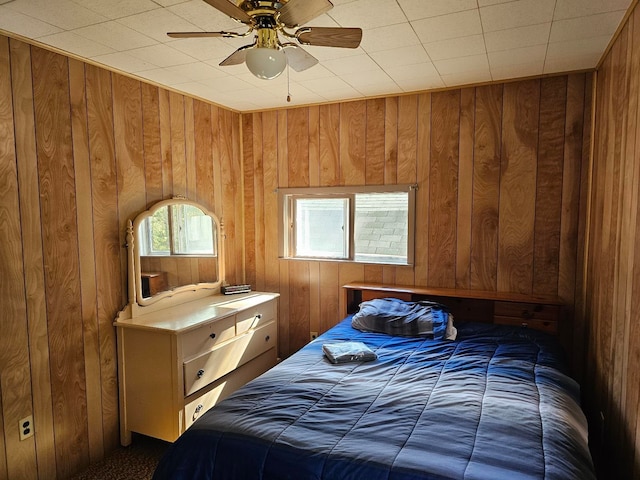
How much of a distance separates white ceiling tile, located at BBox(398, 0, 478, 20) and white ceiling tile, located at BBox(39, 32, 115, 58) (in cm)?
164

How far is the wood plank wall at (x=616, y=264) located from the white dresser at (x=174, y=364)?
90.8 inches

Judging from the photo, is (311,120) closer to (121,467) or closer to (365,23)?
(365,23)

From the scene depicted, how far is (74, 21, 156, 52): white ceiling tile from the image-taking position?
6.70ft

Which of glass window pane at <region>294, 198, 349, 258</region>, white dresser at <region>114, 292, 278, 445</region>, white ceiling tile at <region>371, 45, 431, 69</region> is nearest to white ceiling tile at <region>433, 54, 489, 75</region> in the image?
white ceiling tile at <region>371, 45, 431, 69</region>

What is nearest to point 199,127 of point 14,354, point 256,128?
point 256,128

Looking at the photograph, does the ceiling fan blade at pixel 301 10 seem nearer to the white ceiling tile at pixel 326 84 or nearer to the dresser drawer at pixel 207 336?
the white ceiling tile at pixel 326 84

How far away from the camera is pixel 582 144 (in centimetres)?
281

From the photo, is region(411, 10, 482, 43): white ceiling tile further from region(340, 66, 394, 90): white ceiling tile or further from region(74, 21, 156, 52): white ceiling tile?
region(74, 21, 156, 52): white ceiling tile

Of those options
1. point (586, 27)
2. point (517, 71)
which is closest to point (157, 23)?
point (586, 27)

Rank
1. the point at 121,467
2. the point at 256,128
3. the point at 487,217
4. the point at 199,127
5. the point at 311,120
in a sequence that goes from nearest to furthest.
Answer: the point at 121,467 < the point at 487,217 < the point at 199,127 < the point at 311,120 < the point at 256,128

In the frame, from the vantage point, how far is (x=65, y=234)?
2.40m

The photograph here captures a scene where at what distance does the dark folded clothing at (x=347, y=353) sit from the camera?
2227 mm

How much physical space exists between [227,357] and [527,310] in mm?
2122

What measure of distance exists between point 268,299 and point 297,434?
194 cm
